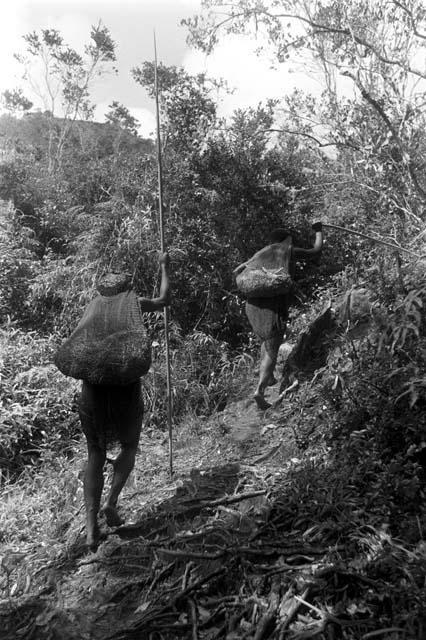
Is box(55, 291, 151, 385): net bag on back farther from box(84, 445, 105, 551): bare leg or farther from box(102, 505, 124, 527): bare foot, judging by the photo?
box(102, 505, 124, 527): bare foot

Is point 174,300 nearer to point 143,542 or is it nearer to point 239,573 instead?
point 143,542

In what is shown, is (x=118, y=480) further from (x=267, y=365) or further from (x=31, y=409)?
(x=31, y=409)

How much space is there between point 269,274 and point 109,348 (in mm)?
2025

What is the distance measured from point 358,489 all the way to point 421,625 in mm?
1084

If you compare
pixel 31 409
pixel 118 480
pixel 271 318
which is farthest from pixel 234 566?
pixel 31 409

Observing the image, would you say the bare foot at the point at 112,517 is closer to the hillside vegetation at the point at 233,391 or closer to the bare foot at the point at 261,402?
the hillside vegetation at the point at 233,391

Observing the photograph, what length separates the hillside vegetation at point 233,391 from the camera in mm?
3053

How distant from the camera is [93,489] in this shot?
3756 mm

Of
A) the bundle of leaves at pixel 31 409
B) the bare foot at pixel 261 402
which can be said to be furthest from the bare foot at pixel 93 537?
the bundle of leaves at pixel 31 409

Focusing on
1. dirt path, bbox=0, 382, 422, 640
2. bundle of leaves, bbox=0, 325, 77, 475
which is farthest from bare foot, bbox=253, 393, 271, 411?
bundle of leaves, bbox=0, 325, 77, 475

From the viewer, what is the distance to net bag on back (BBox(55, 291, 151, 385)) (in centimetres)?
349

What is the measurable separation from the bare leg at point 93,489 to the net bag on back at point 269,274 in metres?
2.07

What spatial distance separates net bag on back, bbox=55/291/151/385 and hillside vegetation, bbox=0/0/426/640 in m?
1.08

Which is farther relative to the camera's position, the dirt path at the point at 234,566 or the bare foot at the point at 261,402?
the bare foot at the point at 261,402
